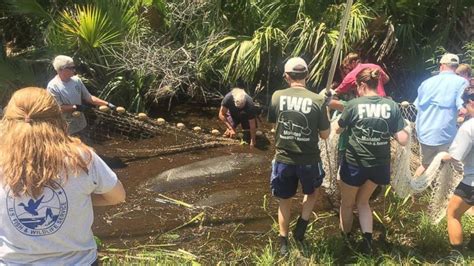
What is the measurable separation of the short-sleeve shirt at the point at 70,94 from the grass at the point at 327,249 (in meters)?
2.04

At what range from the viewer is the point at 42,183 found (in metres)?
2.40

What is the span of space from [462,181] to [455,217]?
0.32 meters

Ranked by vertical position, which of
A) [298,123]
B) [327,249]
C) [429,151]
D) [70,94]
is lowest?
[327,249]

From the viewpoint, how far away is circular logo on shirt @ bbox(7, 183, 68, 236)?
7.94 ft

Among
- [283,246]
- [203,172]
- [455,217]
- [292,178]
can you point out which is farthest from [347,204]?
[203,172]

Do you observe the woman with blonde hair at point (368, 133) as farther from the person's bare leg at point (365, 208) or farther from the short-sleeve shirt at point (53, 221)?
the short-sleeve shirt at point (53, 221)

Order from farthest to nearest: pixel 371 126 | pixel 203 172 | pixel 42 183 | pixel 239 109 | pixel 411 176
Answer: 1. pixel 239 109
2. pixel 203 172
3. pixel 411 176
4. pixel 371 126
5. pixel 42 183

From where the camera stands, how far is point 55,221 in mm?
2480

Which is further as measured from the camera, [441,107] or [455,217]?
[441,107]

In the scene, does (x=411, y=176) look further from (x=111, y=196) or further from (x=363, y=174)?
(x=111, y=196)

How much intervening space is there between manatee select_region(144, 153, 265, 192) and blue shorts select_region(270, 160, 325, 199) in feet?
6.26

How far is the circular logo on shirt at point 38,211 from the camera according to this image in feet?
7.94

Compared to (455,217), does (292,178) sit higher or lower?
higher

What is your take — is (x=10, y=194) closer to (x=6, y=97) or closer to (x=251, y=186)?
(x=251, y=186)
